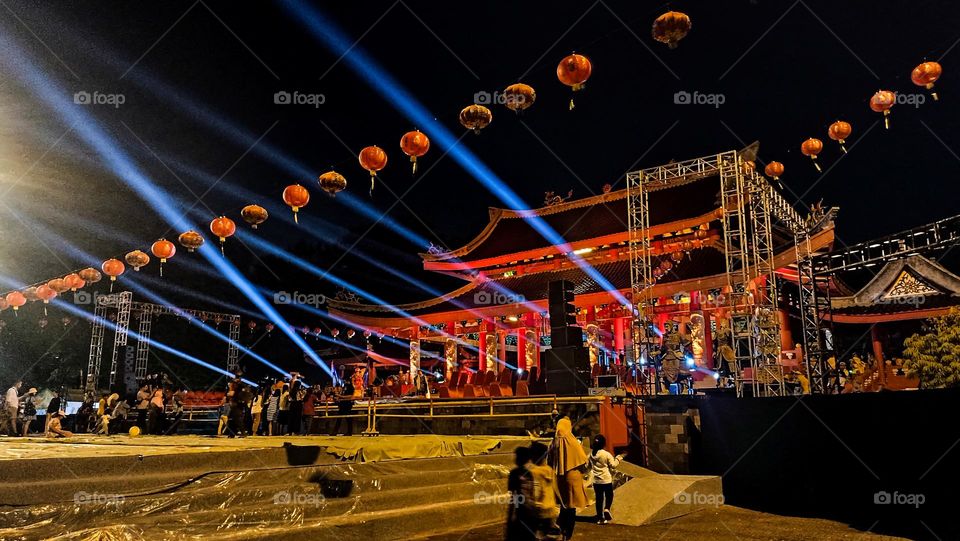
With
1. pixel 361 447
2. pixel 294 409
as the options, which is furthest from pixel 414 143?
pixel 294 409

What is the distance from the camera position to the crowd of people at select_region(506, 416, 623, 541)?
16.6 ft

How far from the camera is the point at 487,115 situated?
422 inches

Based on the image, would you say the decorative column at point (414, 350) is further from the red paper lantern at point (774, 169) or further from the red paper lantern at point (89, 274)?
the red paper lantern at point (774, 169)

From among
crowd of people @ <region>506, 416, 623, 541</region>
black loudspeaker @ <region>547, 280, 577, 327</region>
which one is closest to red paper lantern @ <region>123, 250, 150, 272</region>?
black loudspeaker @ <region>547, 280, 577, 327</region>

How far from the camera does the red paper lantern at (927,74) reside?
404 inches

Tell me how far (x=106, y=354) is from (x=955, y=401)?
3225 centimetres

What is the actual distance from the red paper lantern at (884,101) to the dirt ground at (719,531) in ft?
24.6

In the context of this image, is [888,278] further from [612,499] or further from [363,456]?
[363,456]

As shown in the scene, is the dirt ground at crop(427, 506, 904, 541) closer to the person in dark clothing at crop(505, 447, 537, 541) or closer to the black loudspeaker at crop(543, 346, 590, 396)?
the person in dark clothing at crop(505, 447, 537, 541)

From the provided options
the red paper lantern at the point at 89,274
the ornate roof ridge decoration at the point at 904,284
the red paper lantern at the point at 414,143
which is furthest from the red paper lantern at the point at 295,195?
the ornate roof ridge decoration at the point at 904,284

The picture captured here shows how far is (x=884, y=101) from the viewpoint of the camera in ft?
36.3

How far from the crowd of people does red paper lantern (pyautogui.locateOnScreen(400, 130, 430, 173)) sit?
596cm

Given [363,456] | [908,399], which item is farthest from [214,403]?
[908,399]

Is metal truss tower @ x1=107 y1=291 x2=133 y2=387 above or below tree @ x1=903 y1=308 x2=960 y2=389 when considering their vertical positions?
above
